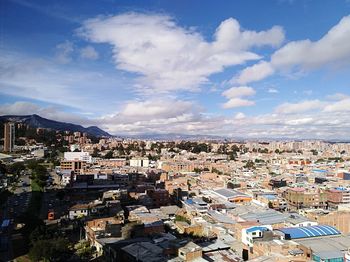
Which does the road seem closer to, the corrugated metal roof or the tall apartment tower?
the corrugated metal roof

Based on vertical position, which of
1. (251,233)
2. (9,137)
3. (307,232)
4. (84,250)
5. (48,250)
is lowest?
(84,250)

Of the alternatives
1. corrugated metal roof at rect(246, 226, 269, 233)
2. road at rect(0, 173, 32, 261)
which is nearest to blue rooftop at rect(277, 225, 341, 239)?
corrugated metal roof at rect(246, 226, 269, 233)

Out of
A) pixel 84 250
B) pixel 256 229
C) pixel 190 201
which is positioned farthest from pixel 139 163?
pixel 256 229

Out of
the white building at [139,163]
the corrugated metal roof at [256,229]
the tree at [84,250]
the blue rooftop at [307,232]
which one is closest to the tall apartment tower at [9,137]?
the white building at [139,163]

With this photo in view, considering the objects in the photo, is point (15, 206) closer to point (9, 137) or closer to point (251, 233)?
point (251, 233)

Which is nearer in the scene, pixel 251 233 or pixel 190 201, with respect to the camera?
pixel 251 233

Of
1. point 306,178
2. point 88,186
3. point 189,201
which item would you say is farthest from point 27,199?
point 306,178
